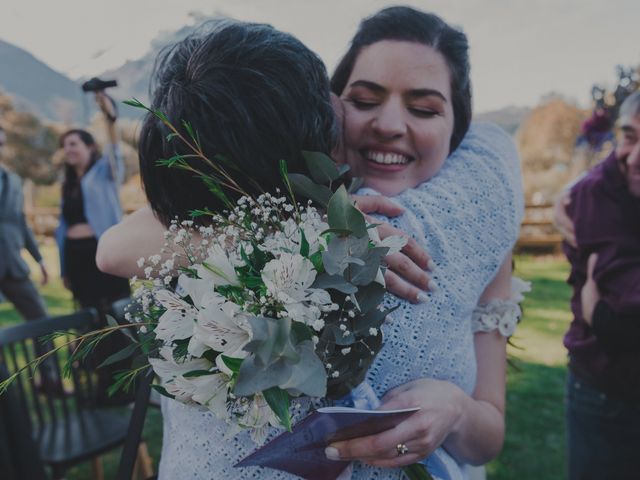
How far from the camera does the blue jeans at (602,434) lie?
7.14 ft

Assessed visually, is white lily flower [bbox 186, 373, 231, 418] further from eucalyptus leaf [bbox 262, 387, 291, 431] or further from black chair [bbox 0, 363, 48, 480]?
black chair [bbox 0, 363, 48, 480]

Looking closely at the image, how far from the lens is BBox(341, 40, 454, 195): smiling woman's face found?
4.61 feet

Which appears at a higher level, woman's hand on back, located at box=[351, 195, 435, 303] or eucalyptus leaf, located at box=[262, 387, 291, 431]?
woman's hand on back, located at box=[351, 195, 435, 303]

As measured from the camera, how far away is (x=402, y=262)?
115cm

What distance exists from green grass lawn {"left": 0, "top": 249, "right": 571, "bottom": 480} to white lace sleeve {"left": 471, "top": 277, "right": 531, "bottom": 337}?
0.45 m

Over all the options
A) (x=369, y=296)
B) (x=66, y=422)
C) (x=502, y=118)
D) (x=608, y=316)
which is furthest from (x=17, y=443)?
(x=502, y=118)

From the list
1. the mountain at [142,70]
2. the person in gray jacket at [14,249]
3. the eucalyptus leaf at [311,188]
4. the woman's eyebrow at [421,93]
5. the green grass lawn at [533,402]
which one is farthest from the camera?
the person in gray jacket at [14,249]

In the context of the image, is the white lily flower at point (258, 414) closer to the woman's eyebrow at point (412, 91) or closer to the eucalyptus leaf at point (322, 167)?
the eucalyptus leaf at point (322, 167)

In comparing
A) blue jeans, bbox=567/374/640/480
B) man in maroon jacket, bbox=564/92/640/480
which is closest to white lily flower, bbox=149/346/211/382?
man in maroon jacket, bbox=564/92/640/480

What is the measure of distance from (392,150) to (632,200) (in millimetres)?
1286

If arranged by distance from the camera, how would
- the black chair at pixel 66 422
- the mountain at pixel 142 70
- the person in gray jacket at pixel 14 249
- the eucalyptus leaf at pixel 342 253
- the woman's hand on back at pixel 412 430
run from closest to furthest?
1. the eucalyptus leaf at pixel 342 253
2. the woman's hand on back at pixel 412 430
3. the mountain at pixel 142 70
4. the black chair at pixel 66 422
5. the person in gray jacket at pixel 14 249

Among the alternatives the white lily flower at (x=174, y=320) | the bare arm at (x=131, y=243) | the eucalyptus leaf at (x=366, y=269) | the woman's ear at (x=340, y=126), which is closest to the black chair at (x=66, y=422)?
the bare arm at (x=131, y=243)

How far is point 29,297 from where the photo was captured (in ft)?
18.1

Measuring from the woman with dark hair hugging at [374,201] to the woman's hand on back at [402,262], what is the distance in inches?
0.5
